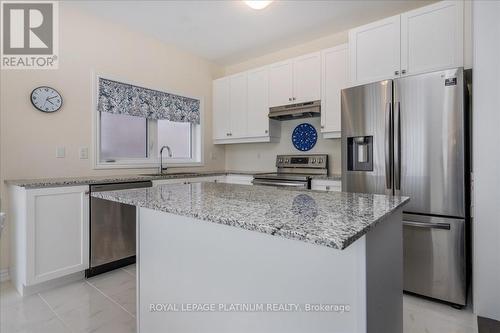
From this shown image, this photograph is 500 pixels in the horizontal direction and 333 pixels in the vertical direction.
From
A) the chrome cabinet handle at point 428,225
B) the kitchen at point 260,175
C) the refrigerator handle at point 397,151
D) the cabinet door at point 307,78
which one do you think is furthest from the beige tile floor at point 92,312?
the cabinet door at point 307,78

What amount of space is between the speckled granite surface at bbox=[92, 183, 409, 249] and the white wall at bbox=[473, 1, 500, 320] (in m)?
1.07

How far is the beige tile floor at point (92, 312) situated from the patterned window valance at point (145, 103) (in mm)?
1823

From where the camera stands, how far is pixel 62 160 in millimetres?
2699

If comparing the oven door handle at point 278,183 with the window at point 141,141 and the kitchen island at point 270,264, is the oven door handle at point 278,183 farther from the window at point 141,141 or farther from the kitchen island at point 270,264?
the kitchen island at point 270,264

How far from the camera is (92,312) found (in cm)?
195

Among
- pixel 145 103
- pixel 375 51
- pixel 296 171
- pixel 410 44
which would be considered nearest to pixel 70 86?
pixel 145 103

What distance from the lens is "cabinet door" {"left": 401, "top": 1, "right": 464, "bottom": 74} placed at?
2.16 meters

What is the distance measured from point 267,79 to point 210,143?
1.33m

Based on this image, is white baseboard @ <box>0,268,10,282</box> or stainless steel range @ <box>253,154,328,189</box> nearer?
white baseboard @ <box>0,268,10,282</box>

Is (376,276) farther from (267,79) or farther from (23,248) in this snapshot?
(267,79)

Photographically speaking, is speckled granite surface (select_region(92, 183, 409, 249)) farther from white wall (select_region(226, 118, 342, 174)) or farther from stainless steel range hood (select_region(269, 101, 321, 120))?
white wall (select_region(226, 118, 342, 174))

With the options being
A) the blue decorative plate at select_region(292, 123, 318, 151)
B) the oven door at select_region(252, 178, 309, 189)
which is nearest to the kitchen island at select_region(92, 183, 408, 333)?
the oven door at select_region(252, 178, 309, 189)

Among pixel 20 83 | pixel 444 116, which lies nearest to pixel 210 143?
pixel 20 83

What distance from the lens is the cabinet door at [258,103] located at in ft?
12.0
